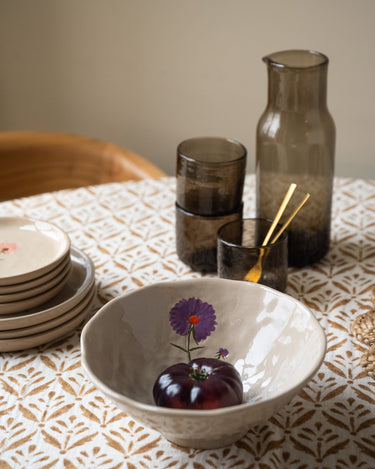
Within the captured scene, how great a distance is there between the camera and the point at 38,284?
90 cm

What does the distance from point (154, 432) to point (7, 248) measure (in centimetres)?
42

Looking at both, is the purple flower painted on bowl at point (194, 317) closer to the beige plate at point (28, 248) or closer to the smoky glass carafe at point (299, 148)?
the beige plate at point (28, 248)

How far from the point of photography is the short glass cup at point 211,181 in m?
1.02

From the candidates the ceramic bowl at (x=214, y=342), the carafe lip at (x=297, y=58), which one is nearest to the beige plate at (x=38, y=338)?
the ceramic bowl at (x=214, y=342)

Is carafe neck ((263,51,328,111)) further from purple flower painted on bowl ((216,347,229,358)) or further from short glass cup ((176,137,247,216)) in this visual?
purple flower painted on bowl ((216,347,229,358))

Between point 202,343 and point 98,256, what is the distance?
0.38 metres

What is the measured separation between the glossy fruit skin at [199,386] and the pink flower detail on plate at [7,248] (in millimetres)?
404

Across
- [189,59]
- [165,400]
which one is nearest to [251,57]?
[189,59]

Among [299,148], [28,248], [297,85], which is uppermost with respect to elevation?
[297,85]

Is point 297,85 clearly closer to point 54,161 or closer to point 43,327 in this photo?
point 43,327

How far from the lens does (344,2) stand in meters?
1.73

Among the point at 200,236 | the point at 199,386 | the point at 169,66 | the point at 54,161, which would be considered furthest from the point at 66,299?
the point at 169,66

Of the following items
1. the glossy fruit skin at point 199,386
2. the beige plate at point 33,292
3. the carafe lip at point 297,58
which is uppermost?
the carafe lip at point 297,58

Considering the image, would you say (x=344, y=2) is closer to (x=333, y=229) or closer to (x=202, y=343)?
(x=333, y=229)
